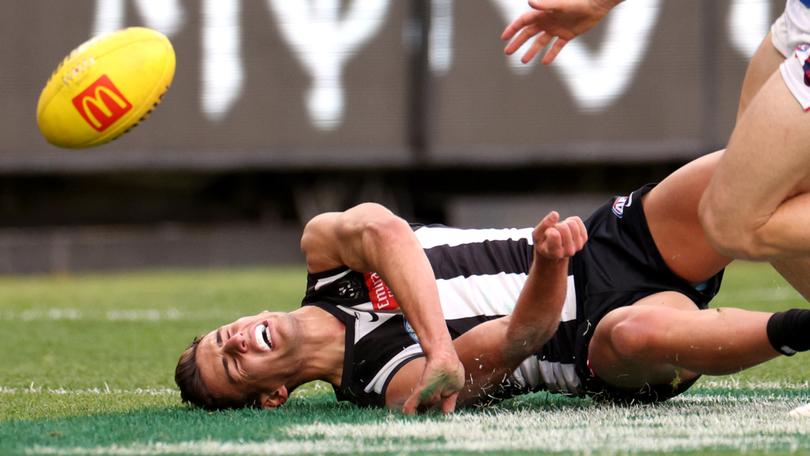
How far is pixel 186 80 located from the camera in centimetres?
1030

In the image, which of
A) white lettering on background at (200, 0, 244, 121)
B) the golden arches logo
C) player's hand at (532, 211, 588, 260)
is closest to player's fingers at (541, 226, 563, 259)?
player's hand at (532, 211, 588, 260)

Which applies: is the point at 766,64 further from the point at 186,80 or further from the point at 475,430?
the point at 186,80

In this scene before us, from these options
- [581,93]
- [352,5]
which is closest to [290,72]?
[352,5]

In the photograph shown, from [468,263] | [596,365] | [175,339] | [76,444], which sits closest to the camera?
[76,444]

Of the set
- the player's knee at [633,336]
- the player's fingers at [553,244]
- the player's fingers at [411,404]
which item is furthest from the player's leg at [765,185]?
the player's fingers at [411,404]

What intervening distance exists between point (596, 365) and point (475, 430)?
0.51 meters

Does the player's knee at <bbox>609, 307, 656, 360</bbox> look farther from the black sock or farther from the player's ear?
the player's ear

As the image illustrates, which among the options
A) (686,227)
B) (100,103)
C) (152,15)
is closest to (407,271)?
(686,227)

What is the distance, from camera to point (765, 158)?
3.11 metres

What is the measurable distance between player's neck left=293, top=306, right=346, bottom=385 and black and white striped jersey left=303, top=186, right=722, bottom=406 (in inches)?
A: 1.2

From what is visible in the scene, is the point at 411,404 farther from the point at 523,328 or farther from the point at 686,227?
the point at 686,227

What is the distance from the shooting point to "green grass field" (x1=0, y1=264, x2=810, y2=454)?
9.46ft

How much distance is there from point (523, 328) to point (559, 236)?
11.8 inches

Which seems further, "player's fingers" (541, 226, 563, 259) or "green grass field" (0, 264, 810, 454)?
"player's fingers" (541, 226, 563, 259)
